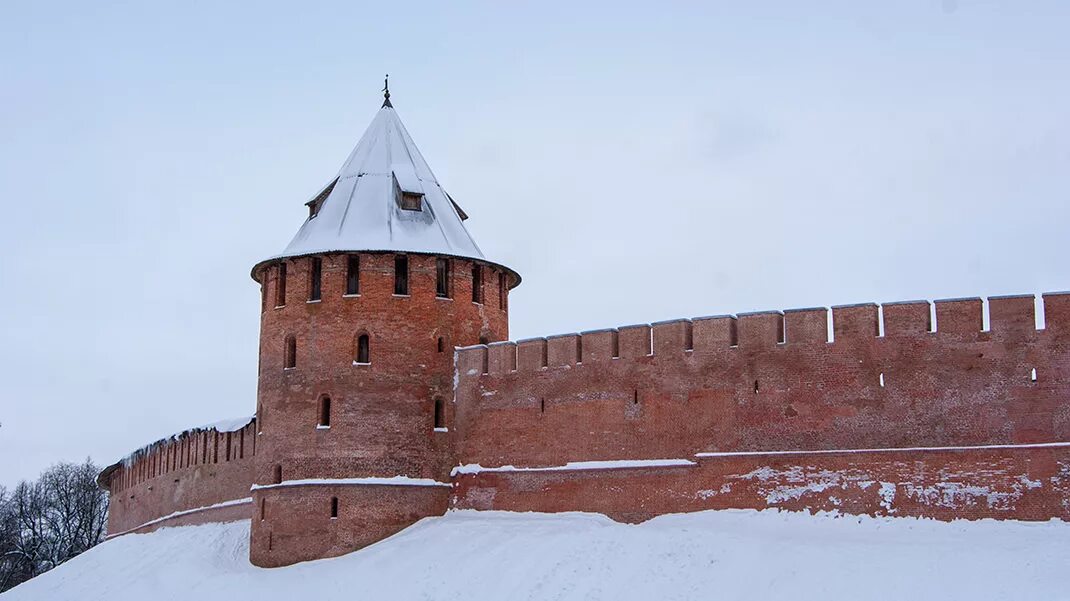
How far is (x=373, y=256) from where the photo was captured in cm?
2608

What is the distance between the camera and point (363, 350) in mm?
25875

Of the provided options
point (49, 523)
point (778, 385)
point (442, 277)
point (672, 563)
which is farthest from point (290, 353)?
point (49, 523)

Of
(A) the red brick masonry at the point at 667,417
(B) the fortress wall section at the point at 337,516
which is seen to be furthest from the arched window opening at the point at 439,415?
(B) the fortress wall section at the point at 337,516

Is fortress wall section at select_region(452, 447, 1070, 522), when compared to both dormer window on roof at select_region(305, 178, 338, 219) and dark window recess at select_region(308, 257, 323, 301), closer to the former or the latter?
dark window recess at select_region(308, 257, 323, 301)

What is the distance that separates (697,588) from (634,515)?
330 cm

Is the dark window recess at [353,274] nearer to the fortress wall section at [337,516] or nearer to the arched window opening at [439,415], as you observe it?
the arched window opening at [439,415]

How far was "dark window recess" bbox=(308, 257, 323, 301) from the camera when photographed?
2631 cm

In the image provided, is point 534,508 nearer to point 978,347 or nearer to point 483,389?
point 483,389

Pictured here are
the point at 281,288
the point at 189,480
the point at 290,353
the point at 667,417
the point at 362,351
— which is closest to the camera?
the point at 667,417

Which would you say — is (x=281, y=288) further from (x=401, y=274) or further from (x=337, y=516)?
(x=337, y=516)

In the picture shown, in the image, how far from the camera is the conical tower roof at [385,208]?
1040 inches

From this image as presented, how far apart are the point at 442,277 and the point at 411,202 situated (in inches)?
74.3

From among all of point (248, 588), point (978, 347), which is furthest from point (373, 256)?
point (978, 347)

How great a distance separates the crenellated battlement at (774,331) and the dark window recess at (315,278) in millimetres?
3086
